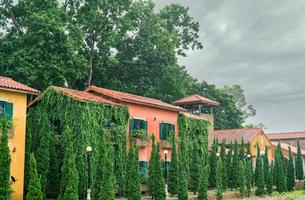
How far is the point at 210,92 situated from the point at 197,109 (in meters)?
17.0

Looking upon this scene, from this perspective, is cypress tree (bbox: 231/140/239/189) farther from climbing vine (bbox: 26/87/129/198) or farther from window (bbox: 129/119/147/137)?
climbing vine (bbox: 26/87/129/198)

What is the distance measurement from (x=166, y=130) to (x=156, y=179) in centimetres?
1011

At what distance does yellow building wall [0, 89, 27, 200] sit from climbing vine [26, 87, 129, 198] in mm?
1212

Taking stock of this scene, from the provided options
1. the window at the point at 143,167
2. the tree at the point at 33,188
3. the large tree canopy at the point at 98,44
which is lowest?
the tree at the point at 33,188

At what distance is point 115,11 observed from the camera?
5088 centimetres

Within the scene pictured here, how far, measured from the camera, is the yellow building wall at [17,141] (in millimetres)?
26500

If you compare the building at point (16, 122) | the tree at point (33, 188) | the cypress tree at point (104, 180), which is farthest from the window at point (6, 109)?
the cypress tree at point (104, 180)

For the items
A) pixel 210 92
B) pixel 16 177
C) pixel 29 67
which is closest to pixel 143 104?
pixel 29 67

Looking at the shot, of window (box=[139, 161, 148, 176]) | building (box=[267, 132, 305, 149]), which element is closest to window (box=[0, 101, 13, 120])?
window (box=[139, 161, 148, 176])

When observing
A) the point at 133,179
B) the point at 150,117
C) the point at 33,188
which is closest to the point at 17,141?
the point at 33,188

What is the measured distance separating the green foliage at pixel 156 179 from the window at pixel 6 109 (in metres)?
9.38

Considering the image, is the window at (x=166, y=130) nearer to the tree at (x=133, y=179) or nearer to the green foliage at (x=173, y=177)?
the green foliage at (x=173, y=177)

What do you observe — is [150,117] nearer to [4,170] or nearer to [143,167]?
[143,167]

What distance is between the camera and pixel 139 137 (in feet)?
117
